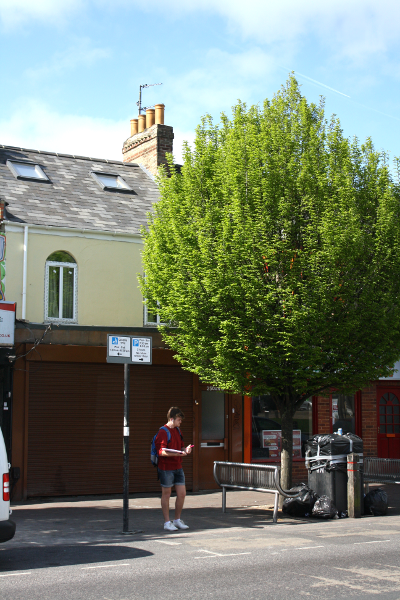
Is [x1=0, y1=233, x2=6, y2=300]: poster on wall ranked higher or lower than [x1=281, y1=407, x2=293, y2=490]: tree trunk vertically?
higher

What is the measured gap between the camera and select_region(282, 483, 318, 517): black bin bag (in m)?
11.3

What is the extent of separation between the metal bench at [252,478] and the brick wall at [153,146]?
9396 mm

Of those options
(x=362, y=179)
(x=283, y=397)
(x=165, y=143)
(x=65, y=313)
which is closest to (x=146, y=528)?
(x=283, y=397)

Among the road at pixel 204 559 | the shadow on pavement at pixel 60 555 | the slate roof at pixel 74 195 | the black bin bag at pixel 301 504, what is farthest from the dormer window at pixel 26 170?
the shadow on pavement at pixel 60 555

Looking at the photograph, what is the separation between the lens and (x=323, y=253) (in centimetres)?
1085

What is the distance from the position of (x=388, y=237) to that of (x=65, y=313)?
6908mm

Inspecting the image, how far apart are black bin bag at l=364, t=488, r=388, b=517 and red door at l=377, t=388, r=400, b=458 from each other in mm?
6797

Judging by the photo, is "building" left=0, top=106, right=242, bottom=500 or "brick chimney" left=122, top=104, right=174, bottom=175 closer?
"building" left=0, top=106, right=242, bottom=500

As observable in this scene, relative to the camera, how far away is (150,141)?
62.1ft

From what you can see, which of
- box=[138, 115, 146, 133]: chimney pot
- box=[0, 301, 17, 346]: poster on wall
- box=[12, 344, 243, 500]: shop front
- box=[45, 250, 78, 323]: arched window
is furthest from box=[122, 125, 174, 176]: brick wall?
box=[0, 301, 17, 346]: poster on wall

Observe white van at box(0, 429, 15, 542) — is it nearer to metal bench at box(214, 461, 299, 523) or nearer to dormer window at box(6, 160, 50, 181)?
metal bench at box(214, 461, 299, 523)

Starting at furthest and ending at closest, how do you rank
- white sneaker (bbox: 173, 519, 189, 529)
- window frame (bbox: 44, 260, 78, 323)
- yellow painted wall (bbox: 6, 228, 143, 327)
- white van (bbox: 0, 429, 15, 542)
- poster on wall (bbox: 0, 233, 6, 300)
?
1. window frame (bbox: 44, 260, 78, 323)
2. yellow painted wall (bbox: 6, 228, 143, 327)
3. poster on wall (bbox: 0, 233, 6, 300)
4. white sneaker (bbox: 173, 519, 189, 529)
5. white van (bbox: 0, 429, 15, 542)

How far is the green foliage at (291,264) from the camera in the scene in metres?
11.0

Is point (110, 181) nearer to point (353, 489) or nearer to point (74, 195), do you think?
point (74, 195)
